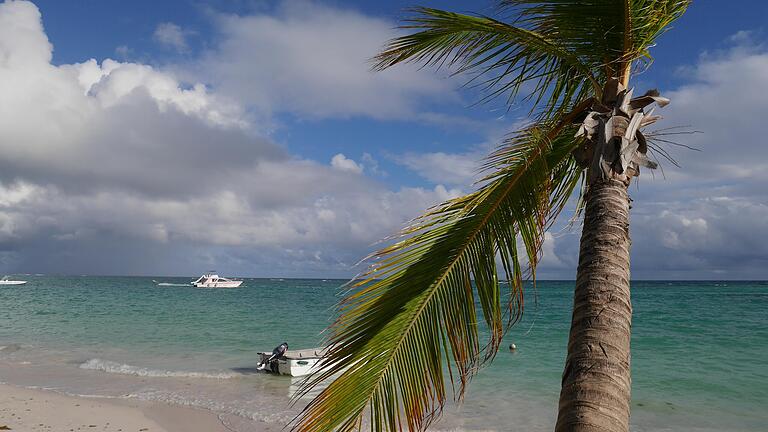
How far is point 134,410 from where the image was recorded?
1249cm

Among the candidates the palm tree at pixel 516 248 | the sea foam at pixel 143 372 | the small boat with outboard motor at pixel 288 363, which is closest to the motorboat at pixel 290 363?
the small boat with outboard motor at pixel 288 363

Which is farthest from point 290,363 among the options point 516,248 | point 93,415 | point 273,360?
point 516,248

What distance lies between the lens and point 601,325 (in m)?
3.32

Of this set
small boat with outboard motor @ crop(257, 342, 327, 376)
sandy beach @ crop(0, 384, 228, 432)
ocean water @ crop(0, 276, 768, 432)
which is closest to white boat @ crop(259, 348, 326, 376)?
small boat with outboard motor @ crop(257, 342, 327, 376)

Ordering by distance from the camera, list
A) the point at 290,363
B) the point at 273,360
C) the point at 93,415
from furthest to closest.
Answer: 1. the point at 273,360
2. the point at 290,363
3. the point at 93,415

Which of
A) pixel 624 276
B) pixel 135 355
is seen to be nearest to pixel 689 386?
pixel 624 276

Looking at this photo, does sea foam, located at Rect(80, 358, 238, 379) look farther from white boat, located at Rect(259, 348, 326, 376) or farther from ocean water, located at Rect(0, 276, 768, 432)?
white boat, located at Rect(259, 348, 326, 376)

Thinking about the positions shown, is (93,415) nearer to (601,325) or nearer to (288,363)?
(288,363)

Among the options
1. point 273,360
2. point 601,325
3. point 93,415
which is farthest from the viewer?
point 273,360

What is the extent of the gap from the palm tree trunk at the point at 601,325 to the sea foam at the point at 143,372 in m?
15.0

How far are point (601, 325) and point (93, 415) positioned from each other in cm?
1147

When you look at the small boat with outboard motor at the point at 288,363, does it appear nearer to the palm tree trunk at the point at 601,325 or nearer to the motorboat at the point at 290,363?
the motorboat at the point at 290,363

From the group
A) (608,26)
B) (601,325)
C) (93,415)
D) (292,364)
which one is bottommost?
(93,415)

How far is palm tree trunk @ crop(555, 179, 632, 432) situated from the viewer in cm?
306
